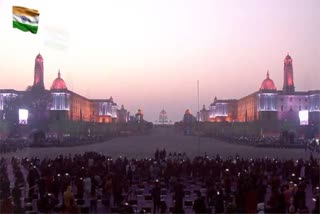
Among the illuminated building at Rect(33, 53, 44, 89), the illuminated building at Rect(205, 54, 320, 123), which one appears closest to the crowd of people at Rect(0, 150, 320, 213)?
the illuminated building at Rect(33, 53, 44, 89)

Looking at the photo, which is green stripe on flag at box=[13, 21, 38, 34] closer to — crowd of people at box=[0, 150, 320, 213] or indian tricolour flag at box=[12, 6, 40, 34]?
indian tricolour flag at box=[12, 6, 40, 34]

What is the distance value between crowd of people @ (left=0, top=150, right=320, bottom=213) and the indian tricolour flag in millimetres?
6916

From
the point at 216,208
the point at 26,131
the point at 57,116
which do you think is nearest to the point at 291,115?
the point at 57,116

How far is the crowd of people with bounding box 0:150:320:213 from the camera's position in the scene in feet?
66.0

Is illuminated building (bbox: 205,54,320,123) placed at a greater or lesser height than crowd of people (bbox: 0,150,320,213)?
greater

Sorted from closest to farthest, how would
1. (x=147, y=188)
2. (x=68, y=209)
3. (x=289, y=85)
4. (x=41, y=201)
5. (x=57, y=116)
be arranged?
(x=68, y=209) → (x=41, y=201) → (x=147, y=188) → (x=57, y=116) → (x=289, y=85)

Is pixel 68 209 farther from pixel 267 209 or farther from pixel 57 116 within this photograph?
pixel 57 116

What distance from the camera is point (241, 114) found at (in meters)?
197

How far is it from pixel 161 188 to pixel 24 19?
34.9 ft

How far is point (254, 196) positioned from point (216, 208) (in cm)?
211

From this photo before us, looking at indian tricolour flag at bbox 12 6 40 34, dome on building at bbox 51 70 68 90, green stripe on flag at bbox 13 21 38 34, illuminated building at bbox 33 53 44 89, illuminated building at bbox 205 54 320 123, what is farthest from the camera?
dome on building at bbox 51 70 68 90

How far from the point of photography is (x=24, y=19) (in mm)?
25359

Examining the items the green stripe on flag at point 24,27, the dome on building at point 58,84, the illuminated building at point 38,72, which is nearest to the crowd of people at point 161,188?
the green stripe on flag at point 24,27

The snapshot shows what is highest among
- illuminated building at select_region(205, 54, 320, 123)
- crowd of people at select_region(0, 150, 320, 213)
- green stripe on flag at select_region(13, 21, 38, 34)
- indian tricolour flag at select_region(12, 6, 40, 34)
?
illuminated building at select_region(205, 54, 320, 123)
